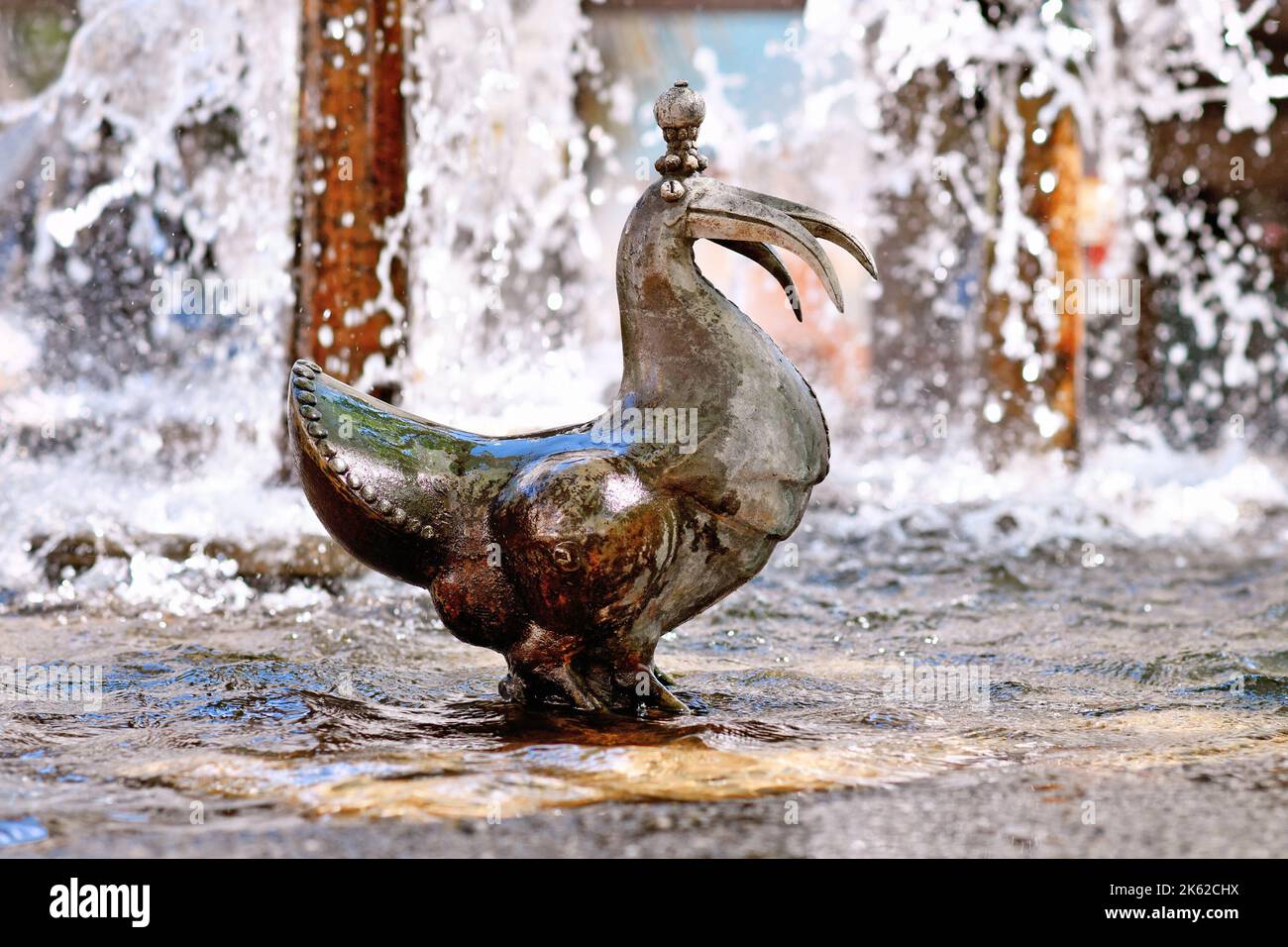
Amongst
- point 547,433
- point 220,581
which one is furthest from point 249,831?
point 220,581

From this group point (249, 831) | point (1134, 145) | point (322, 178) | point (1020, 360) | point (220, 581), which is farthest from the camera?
point (1134, 145)

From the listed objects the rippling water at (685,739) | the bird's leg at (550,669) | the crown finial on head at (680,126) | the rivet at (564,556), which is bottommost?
the rippling water at (685,739)

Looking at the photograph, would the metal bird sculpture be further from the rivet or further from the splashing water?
the splashing water

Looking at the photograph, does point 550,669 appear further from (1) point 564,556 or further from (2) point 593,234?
(2) point 593,234

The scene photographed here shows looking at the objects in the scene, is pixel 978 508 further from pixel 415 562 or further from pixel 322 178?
pixel 415 562

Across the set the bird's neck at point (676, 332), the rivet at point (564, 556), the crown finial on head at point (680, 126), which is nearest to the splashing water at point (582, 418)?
the rivet at point (564, 556)

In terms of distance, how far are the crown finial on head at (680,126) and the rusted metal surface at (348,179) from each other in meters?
2.39

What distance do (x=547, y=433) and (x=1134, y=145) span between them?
1165cm

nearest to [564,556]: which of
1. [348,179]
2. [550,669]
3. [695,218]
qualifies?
[550,669]

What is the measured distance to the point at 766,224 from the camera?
2.62 metres

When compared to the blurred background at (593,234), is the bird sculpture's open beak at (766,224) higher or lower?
lower

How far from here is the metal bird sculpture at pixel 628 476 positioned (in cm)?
258

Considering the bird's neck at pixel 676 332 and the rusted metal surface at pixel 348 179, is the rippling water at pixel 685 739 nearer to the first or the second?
the bird's neck at pixel 676 332

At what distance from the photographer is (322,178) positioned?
4914 millimetres
